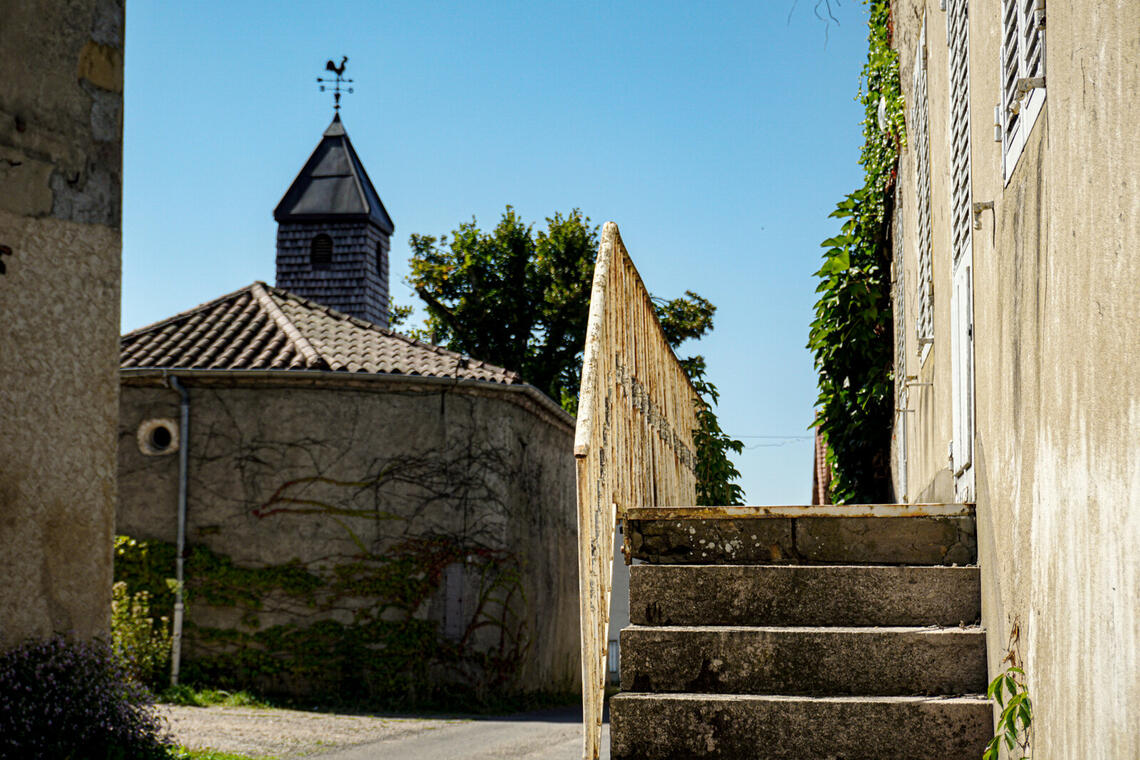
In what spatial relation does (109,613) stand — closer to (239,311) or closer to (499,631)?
(499,631)

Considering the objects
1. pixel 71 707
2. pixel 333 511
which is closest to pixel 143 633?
pixel 333 511

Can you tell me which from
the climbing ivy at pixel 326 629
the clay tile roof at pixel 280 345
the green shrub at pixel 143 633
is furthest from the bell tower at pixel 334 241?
the green shrub at pixel 143 633

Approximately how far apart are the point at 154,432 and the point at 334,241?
1686 centimetres

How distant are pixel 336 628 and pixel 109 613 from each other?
5.95 m

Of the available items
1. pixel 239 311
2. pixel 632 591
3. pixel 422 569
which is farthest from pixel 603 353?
pixel 239 311

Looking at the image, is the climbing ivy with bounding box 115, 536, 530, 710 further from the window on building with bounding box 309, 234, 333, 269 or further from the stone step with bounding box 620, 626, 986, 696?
the window on building with bounding box 309, 234, 333, 269

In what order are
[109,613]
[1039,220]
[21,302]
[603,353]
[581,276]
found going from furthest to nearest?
1. [581,276]
2. [109,613]
3. [21,302]
4. [603,353]
5. [1039,220]

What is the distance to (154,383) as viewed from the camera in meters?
13.4

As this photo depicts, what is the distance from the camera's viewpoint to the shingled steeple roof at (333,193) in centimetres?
2969

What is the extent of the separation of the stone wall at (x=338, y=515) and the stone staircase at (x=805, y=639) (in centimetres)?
948

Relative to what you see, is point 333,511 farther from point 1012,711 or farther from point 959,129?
point 1012,711

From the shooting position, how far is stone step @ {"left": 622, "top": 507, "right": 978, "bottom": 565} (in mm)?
3916

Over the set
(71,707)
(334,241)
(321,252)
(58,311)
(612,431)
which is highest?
(334,241)

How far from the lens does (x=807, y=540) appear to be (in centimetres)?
400
